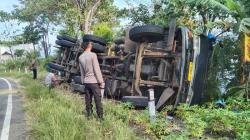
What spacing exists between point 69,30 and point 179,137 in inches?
954

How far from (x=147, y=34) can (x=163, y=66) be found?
3.02 feet

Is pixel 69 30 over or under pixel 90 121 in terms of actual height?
over

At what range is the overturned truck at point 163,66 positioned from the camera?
35.1 ft

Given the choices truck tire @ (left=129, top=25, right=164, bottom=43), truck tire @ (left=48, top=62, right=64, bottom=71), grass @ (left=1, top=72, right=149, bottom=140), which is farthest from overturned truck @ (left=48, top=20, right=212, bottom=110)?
truck tire @ (left=48, top=62, right=64, bottom=71)

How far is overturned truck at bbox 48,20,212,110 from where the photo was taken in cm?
1071

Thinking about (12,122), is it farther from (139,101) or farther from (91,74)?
(139,101)

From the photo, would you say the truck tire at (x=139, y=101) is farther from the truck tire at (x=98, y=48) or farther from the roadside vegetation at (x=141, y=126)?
the truck tire at (x=98, y=48)

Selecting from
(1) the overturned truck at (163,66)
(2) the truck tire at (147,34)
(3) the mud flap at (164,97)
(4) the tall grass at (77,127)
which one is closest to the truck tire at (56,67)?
(1) the overturned truck at (163,66)

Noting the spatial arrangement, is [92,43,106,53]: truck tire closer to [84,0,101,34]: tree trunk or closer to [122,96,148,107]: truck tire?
[122,96,148,107]: truck tire

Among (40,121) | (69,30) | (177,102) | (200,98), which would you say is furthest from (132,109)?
(69,30)

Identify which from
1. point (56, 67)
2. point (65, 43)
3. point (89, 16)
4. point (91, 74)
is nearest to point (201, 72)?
point (91, 74)

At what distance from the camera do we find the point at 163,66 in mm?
11500

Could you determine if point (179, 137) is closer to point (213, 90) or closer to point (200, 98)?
point (200, 98)

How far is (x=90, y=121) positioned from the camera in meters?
8.80
